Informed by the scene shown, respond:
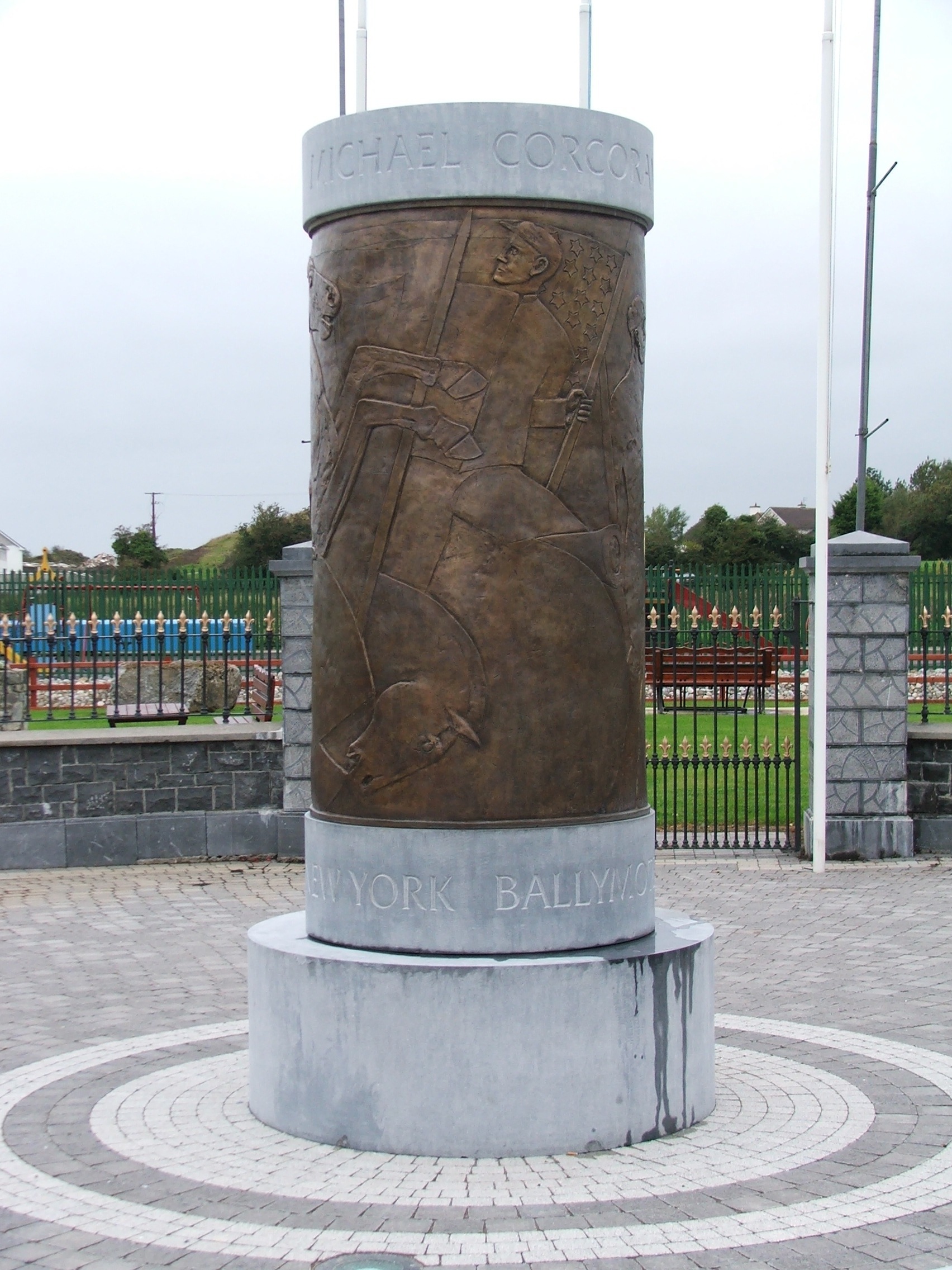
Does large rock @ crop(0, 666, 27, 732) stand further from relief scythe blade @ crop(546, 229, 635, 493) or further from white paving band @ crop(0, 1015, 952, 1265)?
relief scythe blade @ crop(546, 229, 635, 493)

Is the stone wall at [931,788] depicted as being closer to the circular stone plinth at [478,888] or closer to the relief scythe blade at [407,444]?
the circular stone plinth at [478,888]

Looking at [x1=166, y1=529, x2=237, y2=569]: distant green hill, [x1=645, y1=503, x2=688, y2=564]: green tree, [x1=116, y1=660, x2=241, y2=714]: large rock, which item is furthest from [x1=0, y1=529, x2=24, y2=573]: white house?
[x1=116, y1=660, x2=241, y2=714]: large rock

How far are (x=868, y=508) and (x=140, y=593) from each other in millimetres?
58562

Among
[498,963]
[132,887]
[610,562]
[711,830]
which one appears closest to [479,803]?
[498,963]

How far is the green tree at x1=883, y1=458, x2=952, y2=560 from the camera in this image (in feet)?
245

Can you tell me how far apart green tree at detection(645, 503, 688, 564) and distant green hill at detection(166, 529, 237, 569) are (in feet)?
73.0

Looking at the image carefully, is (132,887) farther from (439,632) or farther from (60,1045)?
(439,632)

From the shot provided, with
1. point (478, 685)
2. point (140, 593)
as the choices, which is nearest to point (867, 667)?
point (140, 593)

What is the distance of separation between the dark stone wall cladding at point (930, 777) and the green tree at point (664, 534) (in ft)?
160

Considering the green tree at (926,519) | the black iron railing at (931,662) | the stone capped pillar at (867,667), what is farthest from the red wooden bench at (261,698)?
the green tree at (926,519)

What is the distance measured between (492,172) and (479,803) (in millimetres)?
2268

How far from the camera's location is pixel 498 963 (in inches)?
213

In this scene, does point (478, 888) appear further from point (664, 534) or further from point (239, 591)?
point (664, 534)

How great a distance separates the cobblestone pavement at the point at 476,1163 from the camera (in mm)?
4543
